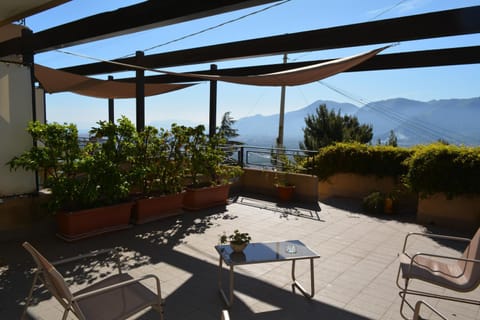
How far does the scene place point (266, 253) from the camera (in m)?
3.01

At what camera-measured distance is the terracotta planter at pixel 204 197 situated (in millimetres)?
6074

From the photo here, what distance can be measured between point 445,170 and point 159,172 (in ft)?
14.9

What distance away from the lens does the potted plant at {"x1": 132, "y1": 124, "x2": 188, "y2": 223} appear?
523cm

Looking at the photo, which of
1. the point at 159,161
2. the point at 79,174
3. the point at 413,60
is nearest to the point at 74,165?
the point at 79,174

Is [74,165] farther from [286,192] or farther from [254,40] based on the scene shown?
[286,192]

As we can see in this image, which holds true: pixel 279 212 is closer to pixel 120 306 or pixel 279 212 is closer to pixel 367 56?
pixel 367 56

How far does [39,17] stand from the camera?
4809 millimetres

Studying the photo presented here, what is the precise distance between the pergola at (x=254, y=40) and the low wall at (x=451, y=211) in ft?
6.99

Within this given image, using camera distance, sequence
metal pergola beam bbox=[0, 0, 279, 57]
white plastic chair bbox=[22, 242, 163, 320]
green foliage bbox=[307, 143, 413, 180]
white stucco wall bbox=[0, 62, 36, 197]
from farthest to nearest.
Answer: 1. green foliage bbox=[307, 143, 413, 180]
2. white stucco wall bbox=[0, 62, 36, 197]
3. metal pergola beam bbox=[0, 0, 279, 57]
4. white plastic chair bbox=[22, 242, 163, 320]

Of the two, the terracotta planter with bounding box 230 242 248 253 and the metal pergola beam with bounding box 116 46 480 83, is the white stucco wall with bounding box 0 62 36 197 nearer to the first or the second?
the terracotta planter with bounding box 230 242 248 253

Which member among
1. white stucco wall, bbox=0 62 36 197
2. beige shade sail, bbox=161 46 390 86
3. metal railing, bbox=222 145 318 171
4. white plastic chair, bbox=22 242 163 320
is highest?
beige shade sail, bbox=161 46 390 86

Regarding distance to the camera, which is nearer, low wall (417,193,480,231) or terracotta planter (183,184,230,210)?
low wall (417,193,480,231)

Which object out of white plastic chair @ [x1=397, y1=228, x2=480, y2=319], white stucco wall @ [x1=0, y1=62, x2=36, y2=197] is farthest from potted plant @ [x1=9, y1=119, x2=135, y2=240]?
white plastic chair @ [x1=397, y1=228, x2=480, y2=319]

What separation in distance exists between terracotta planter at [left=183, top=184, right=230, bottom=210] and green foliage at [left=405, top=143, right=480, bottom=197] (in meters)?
3.33
